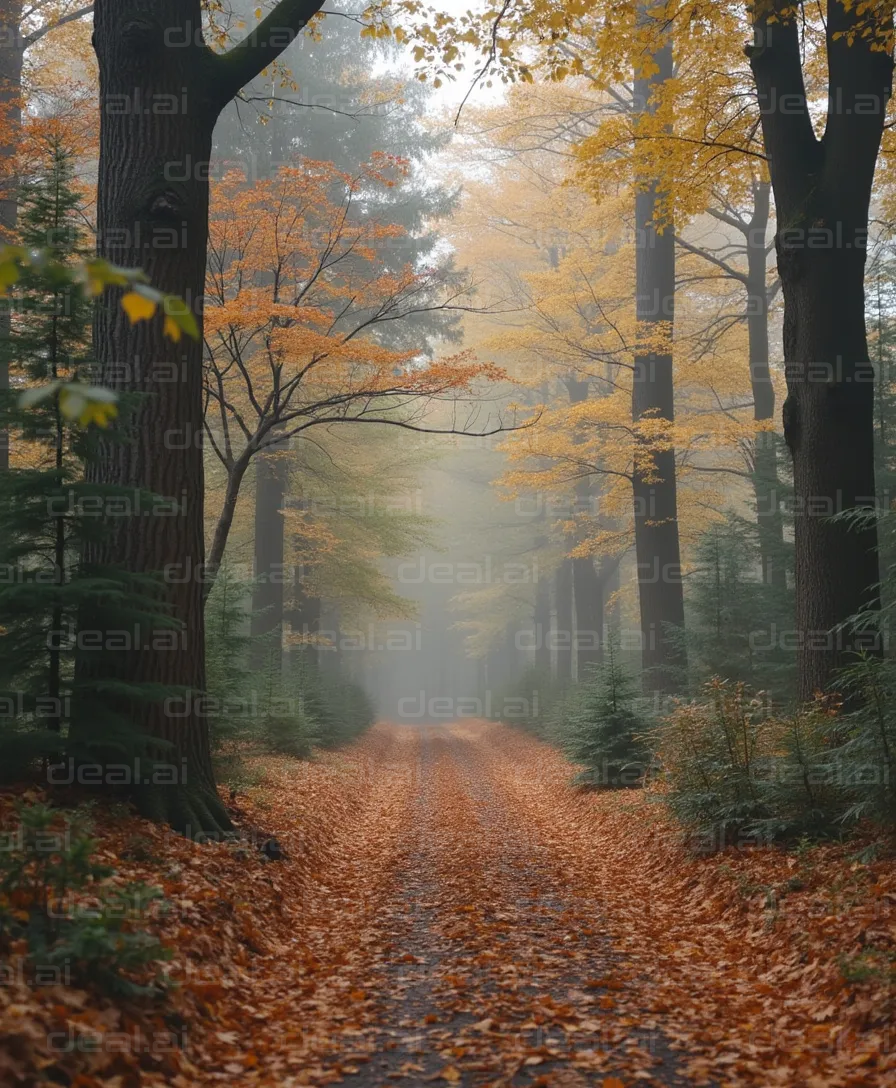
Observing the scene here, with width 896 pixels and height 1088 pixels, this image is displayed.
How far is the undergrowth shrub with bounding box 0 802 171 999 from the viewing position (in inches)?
137

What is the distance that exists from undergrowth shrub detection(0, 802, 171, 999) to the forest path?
0.95 m

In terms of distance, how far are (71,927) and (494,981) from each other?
2.29 m

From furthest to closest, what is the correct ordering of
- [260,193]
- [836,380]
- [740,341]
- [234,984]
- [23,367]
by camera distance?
[740,341], [260,193], [836,380], [23,367], [234,984]

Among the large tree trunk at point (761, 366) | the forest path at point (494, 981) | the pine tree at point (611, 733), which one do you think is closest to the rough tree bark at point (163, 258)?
the forest path at point (494, 981)

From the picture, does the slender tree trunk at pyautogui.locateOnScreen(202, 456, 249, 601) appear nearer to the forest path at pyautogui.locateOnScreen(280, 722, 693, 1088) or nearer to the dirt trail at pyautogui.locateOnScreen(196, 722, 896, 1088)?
the dirt trail at pyautogui.locateOnScreen(196, 722, 896, 1088)

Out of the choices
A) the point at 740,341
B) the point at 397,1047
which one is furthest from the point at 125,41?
the point at 740,341

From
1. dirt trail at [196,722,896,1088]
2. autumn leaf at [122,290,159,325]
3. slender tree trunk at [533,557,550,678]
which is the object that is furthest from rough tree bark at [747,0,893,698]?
slender tree trunk at [533,557,550,678]

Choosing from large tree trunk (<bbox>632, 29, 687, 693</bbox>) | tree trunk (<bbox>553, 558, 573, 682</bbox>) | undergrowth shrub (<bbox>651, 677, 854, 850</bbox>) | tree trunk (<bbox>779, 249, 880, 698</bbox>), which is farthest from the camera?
tree trunk (<bbox>553, 558, 573, 682</bbox>)

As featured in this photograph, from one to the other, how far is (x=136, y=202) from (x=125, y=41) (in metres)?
1.28

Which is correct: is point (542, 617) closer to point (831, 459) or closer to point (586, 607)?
point (586, 607)

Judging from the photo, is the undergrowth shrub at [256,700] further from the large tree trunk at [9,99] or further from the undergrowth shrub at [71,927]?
the undergrowth shrub at [71,927]

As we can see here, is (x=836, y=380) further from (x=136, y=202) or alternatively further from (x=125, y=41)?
(x=125, y=41)

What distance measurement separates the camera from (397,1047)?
3.89m

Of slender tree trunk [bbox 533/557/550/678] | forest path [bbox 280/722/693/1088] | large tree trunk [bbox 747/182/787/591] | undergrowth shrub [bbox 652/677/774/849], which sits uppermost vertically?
large tree trunk [bbox 747/182/787/591]
